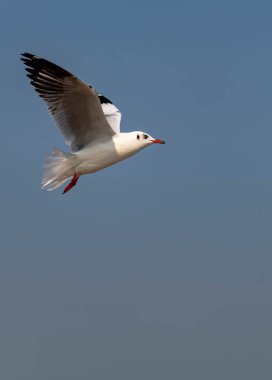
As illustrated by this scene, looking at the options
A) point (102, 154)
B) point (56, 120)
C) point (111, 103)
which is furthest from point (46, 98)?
point (111, 103)

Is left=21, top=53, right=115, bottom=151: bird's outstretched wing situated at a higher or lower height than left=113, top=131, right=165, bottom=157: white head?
higher

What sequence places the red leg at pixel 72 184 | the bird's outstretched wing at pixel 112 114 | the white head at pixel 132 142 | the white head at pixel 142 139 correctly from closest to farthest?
the white head at pixel 132 142 → the white head at pixel 142 139 → the red leg at pixel 72 184 → the bird's outstretched wing at pixel 112 114

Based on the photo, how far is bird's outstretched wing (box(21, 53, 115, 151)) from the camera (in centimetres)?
1565

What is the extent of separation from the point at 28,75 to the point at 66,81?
0.95 m

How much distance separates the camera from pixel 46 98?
1612cm

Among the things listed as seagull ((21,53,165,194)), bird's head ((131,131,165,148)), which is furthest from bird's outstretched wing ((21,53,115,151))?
bird's head ((131,131,165,148))

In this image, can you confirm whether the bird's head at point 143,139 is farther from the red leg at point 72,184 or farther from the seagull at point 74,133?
the red leg at point 72,184

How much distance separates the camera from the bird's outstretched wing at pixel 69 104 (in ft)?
51.3

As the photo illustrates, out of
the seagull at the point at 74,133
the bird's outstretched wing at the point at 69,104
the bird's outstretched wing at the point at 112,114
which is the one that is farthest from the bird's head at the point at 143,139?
the bird's outstretched wing at the point at 112,114

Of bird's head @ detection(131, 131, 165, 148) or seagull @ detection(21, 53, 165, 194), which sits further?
bird's head @ detection(131, 131, 165, 148)

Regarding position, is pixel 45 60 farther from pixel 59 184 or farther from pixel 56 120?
pixel 59 184

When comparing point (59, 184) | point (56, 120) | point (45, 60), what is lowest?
point (59, 184)

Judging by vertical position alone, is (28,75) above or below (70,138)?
above

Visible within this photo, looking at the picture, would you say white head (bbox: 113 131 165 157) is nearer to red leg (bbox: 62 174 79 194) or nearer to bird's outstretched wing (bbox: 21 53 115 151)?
bird's outstretched wing (bbox: 21 53 115 151)
